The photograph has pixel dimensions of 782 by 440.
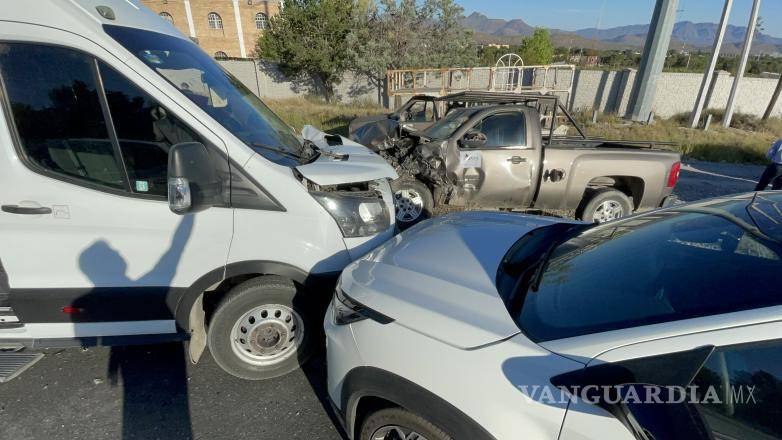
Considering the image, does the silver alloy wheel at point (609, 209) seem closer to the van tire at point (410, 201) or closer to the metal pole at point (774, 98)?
the van tire at point (410, 201)

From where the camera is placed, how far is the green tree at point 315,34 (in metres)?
23.8

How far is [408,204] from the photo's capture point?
5660 mm

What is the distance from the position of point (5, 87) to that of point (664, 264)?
3440 mm

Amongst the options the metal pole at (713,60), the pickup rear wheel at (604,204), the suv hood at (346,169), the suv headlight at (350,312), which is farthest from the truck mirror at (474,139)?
the metal pole at (713,60)

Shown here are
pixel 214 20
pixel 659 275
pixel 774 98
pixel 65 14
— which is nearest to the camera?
pixel 659 275

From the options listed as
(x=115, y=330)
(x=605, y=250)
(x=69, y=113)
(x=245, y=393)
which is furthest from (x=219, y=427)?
(x=605, y=250)

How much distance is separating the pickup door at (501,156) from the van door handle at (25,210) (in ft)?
14.5

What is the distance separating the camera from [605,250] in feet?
5.81

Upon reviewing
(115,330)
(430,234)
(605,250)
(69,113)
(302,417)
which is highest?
(69,113)

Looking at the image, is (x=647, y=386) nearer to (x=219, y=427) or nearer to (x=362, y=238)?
(x=362, y=238)

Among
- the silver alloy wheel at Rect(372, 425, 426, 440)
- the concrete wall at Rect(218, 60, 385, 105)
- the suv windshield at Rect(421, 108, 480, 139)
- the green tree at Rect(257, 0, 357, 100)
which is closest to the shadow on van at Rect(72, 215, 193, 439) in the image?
the silver alloy wheel at Rect(372, 425, 426, 440)

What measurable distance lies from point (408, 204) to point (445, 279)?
12.9 ft

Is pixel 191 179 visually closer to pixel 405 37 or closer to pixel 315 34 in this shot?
pixel 405 37

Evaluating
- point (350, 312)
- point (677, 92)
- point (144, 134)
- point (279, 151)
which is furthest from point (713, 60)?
point (144, 134)
